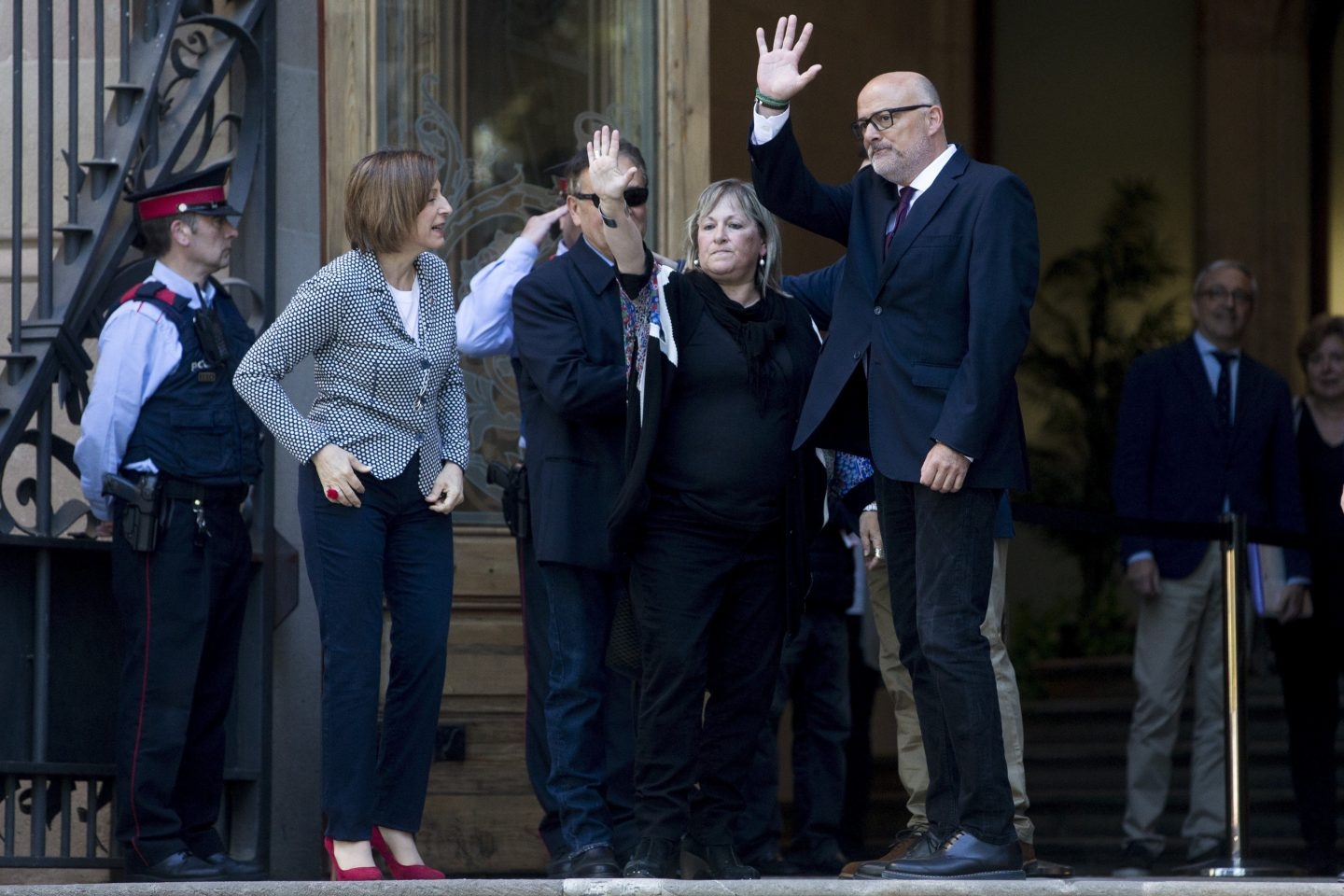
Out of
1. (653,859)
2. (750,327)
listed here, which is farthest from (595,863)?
(750,327)

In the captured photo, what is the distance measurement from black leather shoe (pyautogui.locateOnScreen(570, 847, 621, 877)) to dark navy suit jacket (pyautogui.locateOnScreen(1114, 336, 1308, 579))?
2835 millimetres

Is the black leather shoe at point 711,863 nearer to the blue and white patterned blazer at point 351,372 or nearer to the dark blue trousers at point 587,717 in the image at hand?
the dark blue trousers at point 587,717

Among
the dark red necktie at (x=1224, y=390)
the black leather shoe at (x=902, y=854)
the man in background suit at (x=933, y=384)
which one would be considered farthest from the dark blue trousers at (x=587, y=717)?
the dark red necktie at (x=1224, y=390)

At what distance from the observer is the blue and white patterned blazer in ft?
16.7

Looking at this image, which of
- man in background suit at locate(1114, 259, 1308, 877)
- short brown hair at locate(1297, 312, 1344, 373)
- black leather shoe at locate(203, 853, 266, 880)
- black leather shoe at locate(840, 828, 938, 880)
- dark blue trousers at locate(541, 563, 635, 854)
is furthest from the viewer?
short brown hair at locate(1297, 312, 1344, 373)

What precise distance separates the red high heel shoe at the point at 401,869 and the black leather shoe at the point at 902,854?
101 centimetres

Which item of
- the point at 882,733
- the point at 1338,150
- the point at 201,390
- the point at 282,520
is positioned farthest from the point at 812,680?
the point at 1338,150

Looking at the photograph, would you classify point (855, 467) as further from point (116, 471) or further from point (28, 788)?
point (28, 788)

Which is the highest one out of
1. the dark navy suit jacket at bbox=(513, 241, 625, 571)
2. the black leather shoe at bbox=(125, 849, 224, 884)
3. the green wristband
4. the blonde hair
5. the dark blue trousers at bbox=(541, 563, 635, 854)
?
the green wristband

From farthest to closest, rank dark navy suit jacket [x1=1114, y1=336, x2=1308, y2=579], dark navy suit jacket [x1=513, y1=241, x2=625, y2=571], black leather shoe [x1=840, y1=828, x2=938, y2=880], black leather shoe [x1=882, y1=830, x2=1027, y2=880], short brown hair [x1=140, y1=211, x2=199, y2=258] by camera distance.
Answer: dark navy suit jacket [x1=1114, y1=336, x2=1308, y2=579], short brown hair [x1=140, y1=211, x2=199, y2=258], dark navy suit jacket [x1=513, y1=241, x2=625, y2=571], black leather shoe [x1=840, y1=828, x2=938, y2=880], black leather shoe [x1=882, y1=830, x2=1027, y2=880]

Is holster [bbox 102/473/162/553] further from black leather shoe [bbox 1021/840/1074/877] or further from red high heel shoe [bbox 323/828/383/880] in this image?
black leather shoe [bbox 1021/840/1074/877]

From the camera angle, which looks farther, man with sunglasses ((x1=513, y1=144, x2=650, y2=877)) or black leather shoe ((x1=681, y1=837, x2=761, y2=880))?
man with sunglasses ((x1=513, y1=144, x2=650, y2=877))

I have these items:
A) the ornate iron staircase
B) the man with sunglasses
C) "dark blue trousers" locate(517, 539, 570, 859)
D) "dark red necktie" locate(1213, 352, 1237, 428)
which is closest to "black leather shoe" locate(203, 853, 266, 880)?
the ornate iron staircase

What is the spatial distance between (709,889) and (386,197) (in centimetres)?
191
